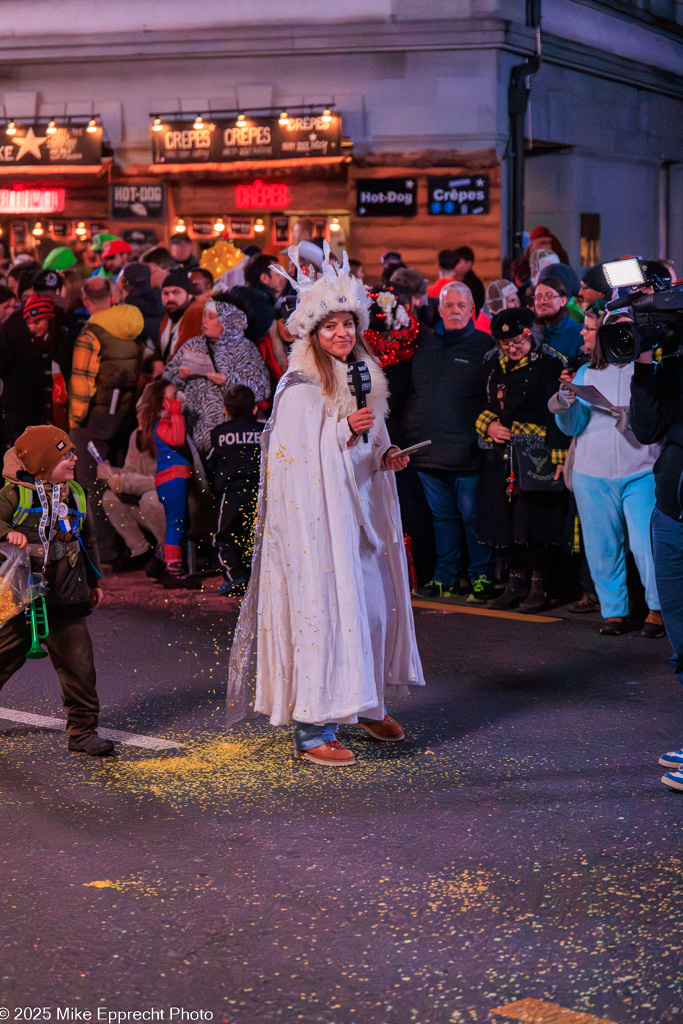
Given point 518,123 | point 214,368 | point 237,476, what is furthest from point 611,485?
point 518,123

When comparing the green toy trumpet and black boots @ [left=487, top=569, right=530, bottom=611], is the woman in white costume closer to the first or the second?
the green toy trumpet

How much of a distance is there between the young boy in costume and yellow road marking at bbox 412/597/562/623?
140 inches

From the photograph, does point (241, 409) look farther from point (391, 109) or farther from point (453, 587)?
point (391, 109)

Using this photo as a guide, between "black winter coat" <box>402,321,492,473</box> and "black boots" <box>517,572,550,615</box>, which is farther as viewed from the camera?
"black winter coat" <box>402,321,492,473</box>

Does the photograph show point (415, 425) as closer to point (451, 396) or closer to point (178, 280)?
point (451, 396)

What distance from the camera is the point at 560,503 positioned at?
9359mm

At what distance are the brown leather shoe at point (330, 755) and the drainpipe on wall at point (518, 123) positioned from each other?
46.3 feet

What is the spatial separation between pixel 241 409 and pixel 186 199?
37.7ft

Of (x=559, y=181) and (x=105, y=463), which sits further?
(x=559, y=181)

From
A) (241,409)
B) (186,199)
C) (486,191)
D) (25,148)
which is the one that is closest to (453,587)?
(241,409)

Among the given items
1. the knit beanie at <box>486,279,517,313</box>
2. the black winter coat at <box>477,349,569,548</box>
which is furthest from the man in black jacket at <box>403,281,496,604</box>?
the knit beanie at <box>486,279,517,313</box>

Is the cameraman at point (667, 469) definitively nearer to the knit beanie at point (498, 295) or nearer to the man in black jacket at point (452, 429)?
the man in black jacket at point (452, 429)

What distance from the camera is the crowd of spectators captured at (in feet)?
28.9

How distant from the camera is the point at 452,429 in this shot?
9.83m
